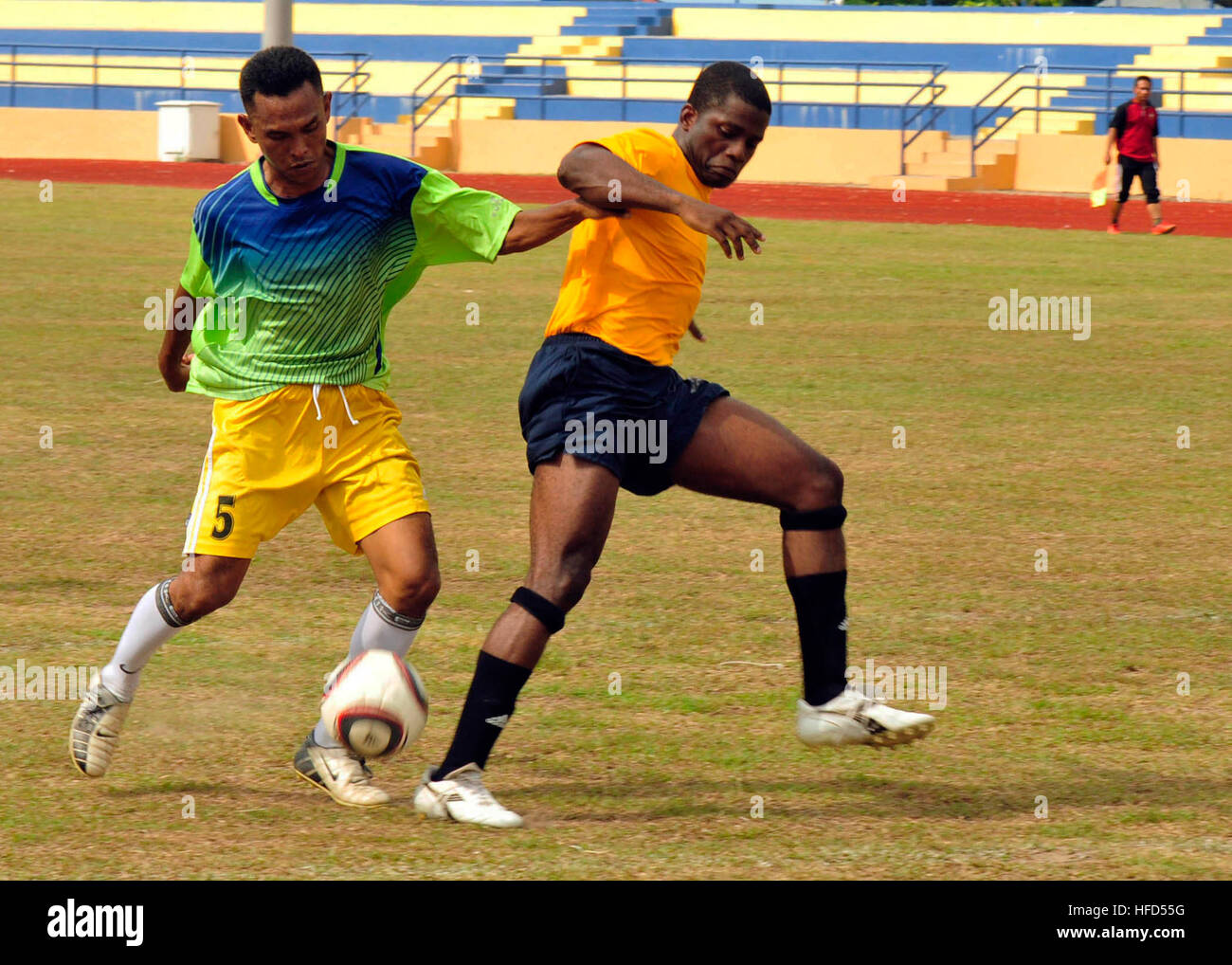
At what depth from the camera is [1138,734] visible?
5.75 m

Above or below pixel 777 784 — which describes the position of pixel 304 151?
above

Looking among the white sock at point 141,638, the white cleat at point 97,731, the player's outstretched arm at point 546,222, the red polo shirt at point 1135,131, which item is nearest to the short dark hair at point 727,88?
the player's outstretched arm at point 546,222

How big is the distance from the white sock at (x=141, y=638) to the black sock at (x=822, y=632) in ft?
5.90

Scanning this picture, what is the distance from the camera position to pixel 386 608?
5188 millimetres

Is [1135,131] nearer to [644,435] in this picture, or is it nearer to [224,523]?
[644,435]

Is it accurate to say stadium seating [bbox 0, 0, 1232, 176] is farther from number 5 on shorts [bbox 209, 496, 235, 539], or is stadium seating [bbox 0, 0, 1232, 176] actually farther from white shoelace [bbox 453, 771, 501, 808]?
white shoelace [bbox 453, 771, 501, 808]

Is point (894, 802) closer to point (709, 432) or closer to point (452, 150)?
point (709, 432)

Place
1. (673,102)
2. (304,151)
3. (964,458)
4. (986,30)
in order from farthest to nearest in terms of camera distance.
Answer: (986,30) < (673,102) < (964,458) < (304,151)

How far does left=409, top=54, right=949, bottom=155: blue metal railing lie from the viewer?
3350cm

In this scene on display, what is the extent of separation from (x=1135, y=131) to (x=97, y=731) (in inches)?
846

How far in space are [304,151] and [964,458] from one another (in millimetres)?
6010

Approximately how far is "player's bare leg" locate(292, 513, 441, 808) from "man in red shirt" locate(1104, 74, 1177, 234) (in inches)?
802

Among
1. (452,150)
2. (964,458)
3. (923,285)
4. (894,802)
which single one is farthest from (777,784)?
(452,150)

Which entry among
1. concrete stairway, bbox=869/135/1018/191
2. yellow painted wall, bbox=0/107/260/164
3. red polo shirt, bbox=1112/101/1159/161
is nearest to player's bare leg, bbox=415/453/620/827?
red polo shirt, bbox=1112/101/1159/161
